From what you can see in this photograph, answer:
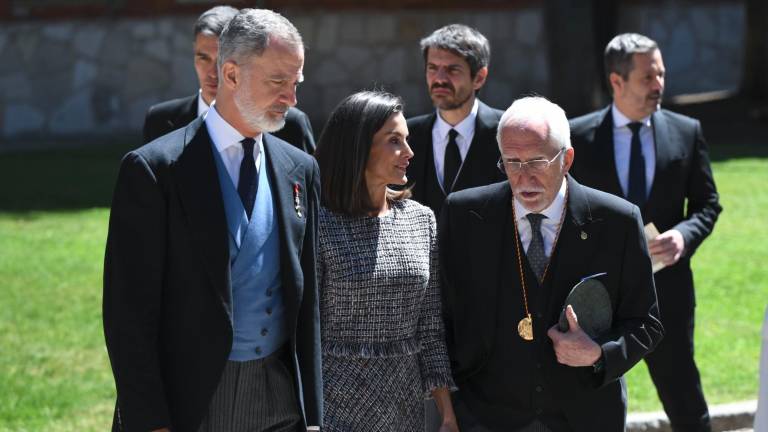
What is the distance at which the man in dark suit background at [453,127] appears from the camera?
20.1 ft

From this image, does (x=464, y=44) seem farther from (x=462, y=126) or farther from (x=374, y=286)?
(x=374, y=286)

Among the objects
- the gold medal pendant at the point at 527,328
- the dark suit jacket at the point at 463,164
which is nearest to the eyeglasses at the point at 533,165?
the gold medal pendant at the point at 527,328

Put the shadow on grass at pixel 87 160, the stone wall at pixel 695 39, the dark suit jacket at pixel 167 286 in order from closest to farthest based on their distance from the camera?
1. the dark suit jacket at pixel 167 286
2. the shadow on grass at pixel 87 160
3. the stone wall at pixel 695 39

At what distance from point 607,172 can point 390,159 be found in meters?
2.18

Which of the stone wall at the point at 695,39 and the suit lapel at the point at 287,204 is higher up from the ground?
the suit lapel at the point at 287,204

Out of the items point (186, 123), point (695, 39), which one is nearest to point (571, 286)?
point (186, 123)

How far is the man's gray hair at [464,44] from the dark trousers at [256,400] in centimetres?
274

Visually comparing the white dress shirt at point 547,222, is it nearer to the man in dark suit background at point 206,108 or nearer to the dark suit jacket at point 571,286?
the dark suit jacket at point 571,286

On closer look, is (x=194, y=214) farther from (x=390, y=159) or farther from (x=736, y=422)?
(x=736, y=422)

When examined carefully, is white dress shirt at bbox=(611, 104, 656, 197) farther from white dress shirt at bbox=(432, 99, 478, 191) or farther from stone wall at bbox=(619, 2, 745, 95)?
stone wall at bbox=(619, 2, 745, 95)

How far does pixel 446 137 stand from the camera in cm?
628

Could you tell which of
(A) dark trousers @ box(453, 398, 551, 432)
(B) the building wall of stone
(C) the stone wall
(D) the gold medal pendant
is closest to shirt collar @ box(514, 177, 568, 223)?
(D) the gold medal pendant

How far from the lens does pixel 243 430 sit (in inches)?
155

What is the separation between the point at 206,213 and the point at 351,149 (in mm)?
864
